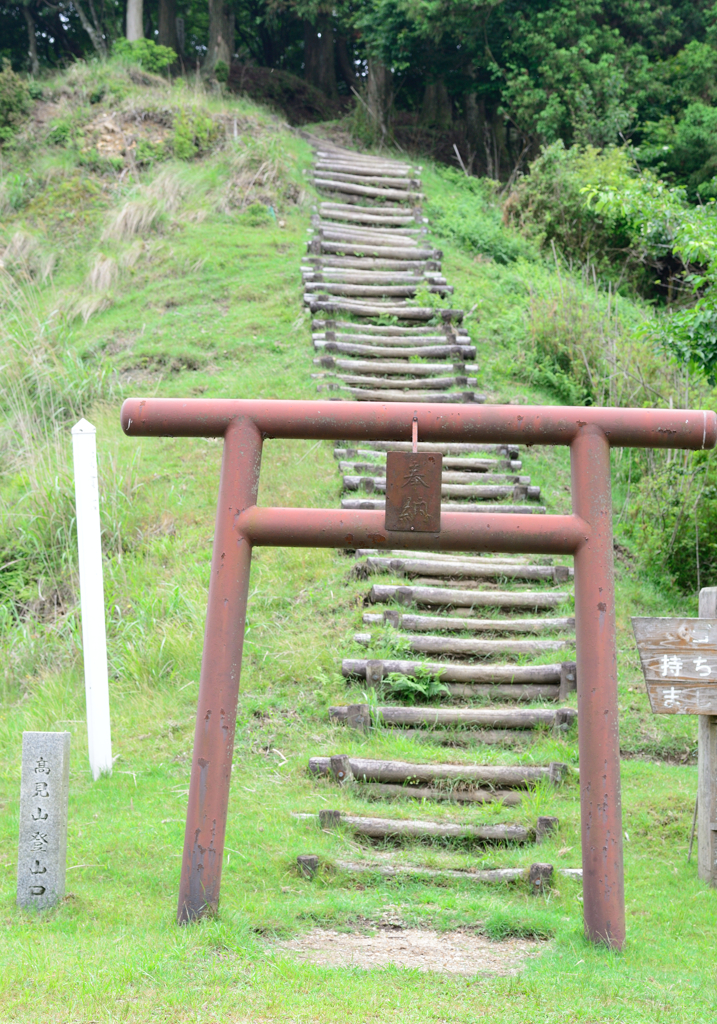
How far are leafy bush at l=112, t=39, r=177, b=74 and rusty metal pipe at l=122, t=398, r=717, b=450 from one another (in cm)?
1712

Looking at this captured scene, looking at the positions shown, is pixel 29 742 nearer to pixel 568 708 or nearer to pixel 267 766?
pixel 267 766

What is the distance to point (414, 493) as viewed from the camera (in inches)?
148

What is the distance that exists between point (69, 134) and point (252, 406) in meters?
14.5

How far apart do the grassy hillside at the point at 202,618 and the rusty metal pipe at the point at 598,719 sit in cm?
22

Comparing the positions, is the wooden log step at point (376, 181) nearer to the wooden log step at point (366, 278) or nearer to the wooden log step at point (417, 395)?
the wooden log step at point (366, 278)

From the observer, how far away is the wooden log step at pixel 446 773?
18.9ft

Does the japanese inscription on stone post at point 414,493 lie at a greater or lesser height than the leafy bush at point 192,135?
lesser

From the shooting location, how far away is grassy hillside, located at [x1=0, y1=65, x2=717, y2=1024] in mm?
3408

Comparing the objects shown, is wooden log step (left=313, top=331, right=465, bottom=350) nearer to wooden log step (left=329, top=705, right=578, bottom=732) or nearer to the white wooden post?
the white wooden post

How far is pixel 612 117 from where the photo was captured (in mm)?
17016

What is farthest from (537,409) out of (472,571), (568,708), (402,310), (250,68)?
(250,68)

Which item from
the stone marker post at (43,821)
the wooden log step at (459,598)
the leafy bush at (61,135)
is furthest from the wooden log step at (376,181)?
the stone marker post at (43,821)

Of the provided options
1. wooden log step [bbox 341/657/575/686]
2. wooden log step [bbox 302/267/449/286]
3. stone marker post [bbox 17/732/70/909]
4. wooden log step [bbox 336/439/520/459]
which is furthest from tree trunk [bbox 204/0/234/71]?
stone marker post [bbox 17/732/70/909]

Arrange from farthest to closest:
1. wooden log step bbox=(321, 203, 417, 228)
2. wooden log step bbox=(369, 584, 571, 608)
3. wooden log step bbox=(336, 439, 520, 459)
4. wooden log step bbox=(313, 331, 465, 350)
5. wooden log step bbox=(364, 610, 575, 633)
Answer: wooden log step bbox=(321, 203, 417, 228), wooden log step bbox=(313, 331, 465, 350), wooden log step bbox=(336, 439, 520, 459), wooden log step bbox=(369, 584, 571, 608), wooden log step bbox=(364, 610, 575, 633)
